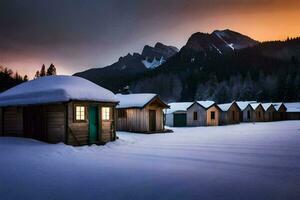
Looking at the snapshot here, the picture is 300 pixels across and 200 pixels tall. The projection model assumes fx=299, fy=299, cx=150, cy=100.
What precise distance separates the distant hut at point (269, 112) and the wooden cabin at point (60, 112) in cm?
5742

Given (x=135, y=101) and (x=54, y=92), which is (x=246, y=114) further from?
(x=54, y=92)

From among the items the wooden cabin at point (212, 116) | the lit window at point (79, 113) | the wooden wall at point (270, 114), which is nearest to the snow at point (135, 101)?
the lit window at point (79, 113)

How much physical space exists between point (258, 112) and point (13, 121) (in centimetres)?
5869

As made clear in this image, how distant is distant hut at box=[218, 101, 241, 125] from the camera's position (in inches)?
2240

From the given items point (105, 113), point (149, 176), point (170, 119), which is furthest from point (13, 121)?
point (170, 119)

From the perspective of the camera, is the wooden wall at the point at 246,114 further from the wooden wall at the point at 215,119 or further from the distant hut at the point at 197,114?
Result: the distant hut at the point at 197,114

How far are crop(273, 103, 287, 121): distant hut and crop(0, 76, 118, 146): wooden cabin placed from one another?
64.3 meters

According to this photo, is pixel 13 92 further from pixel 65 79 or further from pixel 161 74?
pixel 161 74

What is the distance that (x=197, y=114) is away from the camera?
50.4 meters

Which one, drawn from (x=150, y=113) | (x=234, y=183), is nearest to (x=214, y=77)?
(x=150, y=113)

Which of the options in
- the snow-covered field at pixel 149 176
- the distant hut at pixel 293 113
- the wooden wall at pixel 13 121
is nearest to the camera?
the snow-covered field at pixel 149 176

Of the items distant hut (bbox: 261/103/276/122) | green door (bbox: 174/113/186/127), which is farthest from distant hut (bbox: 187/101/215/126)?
distant hut (bbox: 261/103/276/122)

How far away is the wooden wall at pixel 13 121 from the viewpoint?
20969mm

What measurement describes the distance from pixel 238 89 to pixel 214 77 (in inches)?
538
